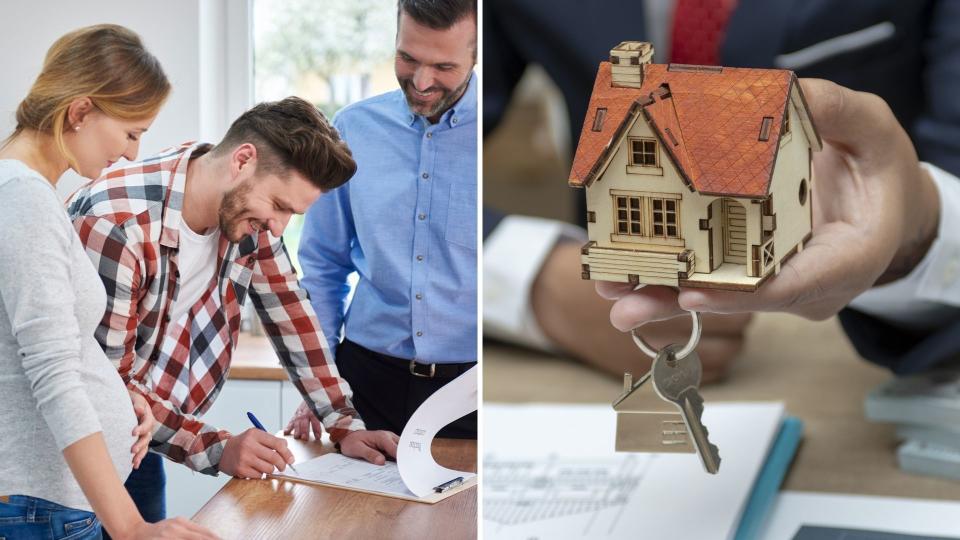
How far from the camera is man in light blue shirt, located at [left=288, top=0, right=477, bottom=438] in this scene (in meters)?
0.67

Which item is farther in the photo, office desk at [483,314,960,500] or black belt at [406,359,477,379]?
office desk at [483,314,960,500]

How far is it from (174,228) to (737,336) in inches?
27.5

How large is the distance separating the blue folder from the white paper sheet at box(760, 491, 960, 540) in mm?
12

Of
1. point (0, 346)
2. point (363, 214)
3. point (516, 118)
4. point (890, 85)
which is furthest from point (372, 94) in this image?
point (516, 118)

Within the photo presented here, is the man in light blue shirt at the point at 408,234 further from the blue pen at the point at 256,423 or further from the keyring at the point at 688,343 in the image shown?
the keyring at the point at 688,343

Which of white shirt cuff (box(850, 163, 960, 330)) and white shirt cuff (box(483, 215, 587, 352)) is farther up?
white shirt cuff (box(850, 163, 960, 330))

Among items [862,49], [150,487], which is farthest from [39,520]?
[862,49]

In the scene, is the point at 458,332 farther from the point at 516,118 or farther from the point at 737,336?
the point at 516,118

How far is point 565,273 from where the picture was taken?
1209mm

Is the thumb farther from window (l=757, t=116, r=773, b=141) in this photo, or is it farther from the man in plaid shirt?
window (l=757, t=116, r=773, b=141)

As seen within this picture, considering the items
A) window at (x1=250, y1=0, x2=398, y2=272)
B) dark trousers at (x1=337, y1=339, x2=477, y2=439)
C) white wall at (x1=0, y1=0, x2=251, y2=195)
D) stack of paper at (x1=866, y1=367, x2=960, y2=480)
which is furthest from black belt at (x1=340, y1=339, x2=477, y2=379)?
stack of paper at (x1=866, y1=367, x2=960, y2=480)

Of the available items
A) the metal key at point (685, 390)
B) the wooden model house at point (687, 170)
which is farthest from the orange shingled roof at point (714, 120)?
the metal key at point (685, 390)

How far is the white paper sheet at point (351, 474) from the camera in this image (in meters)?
0.66

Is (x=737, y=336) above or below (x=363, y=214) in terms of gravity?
below
